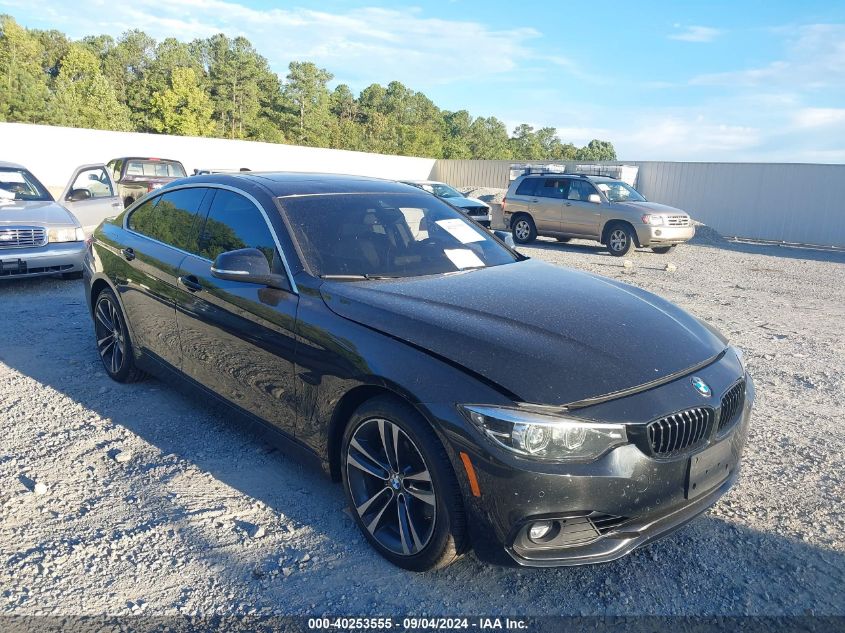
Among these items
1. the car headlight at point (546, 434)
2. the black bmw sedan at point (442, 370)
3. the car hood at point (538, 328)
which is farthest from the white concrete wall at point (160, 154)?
the car headlight at point (546, 434)

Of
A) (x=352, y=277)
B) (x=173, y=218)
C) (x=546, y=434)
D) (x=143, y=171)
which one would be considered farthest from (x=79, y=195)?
(x=546, y=434)

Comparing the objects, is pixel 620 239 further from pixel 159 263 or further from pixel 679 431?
pixel 679 431

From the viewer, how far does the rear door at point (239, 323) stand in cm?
334

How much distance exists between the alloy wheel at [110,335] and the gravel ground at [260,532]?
0.19 m

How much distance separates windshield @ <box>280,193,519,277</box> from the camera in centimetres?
353

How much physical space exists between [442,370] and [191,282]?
2.07 metres

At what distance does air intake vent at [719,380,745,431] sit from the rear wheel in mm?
12180

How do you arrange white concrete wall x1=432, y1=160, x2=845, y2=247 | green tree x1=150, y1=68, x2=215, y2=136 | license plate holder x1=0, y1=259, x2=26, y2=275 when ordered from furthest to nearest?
green tree x1=150, y1=68, x2=215, y2=136 → white concrete wall x1=432, y1=160, x2=845, y2=247 → license plate holder x1=0, y1=259, x2=26, y2=275

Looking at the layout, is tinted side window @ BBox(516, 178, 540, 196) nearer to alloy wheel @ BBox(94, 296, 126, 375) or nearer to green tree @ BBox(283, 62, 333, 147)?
alloy wheel @ BBox(94, 296, 126, 375)

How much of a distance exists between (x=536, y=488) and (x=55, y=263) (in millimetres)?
7956

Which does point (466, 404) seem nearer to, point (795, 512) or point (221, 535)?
point (221, 535)

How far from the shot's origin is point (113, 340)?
16.7ft

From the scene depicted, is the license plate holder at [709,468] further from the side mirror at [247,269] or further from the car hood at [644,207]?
the car hood at [644,207]

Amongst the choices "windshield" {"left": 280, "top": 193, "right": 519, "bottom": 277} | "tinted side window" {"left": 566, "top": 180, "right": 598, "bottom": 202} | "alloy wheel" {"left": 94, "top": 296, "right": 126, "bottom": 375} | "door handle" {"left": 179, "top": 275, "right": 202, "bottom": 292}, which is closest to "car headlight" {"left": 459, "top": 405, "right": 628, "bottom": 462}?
"windshield" {"left": 280, "top": 193, "right": 519, "bottom": 277}
